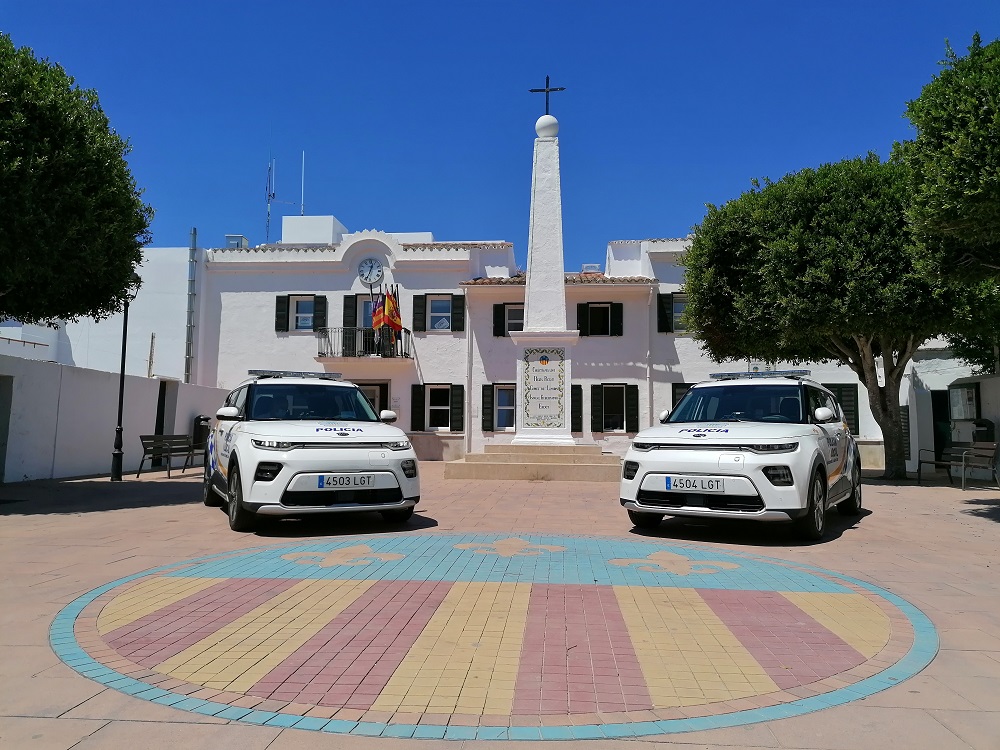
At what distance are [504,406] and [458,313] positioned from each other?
12.9 feet

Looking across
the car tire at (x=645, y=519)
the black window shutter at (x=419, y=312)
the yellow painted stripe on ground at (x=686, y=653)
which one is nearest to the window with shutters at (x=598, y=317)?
the black window shutter at (x=419, y=312)

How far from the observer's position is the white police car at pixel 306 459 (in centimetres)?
788

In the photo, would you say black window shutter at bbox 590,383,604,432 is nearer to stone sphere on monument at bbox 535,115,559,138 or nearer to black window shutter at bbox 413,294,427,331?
black window shutter at bbox 413,294,427,331

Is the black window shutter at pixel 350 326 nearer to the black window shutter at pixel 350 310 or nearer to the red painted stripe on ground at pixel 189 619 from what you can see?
the black window shutter at pixel 350 310

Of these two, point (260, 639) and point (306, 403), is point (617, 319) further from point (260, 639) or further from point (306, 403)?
point (260, 639)

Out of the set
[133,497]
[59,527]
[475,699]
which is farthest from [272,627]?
[133,497]

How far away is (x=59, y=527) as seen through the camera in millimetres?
8992

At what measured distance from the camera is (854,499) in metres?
10.4

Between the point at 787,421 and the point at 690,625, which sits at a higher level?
the point at 787,421

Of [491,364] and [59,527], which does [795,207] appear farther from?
[59,527]

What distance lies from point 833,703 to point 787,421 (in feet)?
18.2

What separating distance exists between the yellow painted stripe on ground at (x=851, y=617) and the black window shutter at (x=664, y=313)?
2241 cm

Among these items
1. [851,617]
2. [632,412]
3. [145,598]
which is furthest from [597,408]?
[145,598]

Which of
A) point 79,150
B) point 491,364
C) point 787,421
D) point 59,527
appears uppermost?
point 79,150
